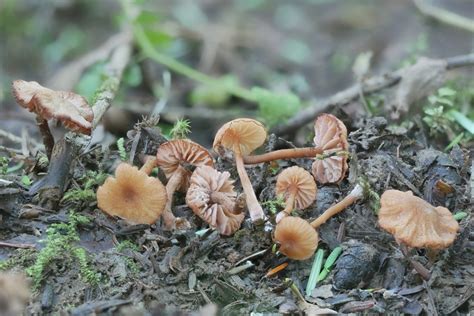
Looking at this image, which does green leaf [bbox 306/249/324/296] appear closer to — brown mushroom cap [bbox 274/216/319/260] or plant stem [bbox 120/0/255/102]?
brown mushroom cap [bbox 274/216/319/260]

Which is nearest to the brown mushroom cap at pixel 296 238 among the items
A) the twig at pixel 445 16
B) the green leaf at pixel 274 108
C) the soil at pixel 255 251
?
the soil at pixel 255 251

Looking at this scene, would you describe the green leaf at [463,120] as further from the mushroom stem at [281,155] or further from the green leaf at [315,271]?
the green leaf at [315,271]

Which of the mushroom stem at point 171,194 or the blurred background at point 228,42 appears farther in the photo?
the blurred background at point 228,42

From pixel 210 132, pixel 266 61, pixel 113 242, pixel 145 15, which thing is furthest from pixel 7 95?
pixel 113 242

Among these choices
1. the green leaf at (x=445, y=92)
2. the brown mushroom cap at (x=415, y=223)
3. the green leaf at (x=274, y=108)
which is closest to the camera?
the brown mushroom cap at (x=415, y=223)

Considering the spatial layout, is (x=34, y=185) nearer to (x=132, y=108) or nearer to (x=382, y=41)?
(x=132, y=108)

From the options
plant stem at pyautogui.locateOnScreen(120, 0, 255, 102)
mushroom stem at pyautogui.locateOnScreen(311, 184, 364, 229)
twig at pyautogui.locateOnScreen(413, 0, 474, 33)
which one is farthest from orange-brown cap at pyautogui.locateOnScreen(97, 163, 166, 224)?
twig at pyautogui.locateOnScreen(413, 0, 474, 33)

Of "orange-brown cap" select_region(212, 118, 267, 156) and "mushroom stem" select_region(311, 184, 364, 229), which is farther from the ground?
"orange-brown cap" select_region(212, 118, 267, 156)
